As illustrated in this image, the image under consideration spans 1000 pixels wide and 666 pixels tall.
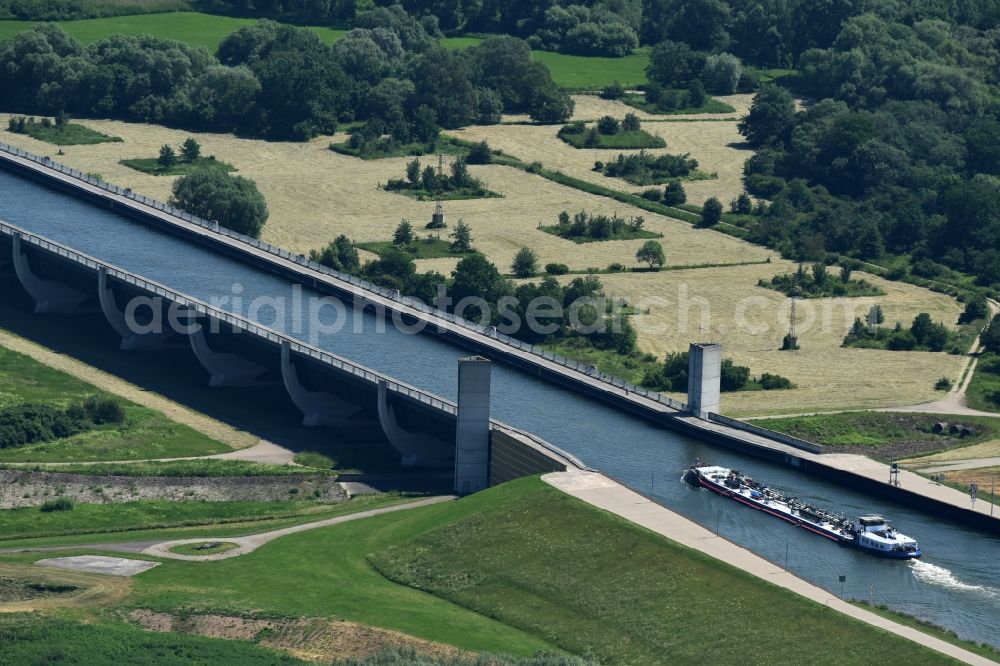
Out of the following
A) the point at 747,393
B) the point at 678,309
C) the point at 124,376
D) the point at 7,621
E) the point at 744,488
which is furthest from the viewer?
the point at 678,309

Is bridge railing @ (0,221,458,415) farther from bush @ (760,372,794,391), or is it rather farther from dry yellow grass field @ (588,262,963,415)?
bush @ (760,372,794,391)

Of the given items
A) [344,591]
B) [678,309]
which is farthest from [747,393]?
[344,591]

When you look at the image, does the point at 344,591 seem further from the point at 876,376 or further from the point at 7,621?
the point at 876,376

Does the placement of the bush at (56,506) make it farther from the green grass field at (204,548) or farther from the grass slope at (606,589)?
the grass slope at (606,589)

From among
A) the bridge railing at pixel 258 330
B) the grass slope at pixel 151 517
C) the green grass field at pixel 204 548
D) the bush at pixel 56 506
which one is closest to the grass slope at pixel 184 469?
the grass slope at pixel 151 517

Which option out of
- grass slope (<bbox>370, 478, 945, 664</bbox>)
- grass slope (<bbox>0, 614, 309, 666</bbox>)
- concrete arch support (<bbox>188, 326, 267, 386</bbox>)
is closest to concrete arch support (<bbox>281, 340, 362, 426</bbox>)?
concrete arch support (<bbox>188, 326, 267, 386</bbox>)
